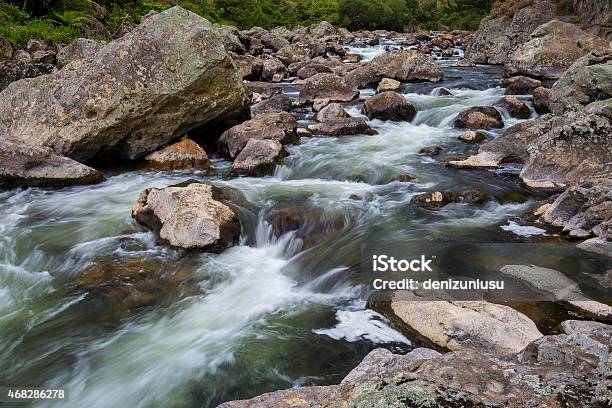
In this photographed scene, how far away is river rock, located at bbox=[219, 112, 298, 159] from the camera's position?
11383mm

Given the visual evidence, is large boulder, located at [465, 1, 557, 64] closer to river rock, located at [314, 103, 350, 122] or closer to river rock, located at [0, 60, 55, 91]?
river rock, located at [314, 103, 350, 122]

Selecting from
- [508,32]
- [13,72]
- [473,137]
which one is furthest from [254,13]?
[473,137]

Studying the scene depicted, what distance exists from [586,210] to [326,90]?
11.4m

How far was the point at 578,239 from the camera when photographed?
20.5ft

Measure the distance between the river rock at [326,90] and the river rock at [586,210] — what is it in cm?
1036

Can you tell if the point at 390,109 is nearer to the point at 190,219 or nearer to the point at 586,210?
the point at 586,210

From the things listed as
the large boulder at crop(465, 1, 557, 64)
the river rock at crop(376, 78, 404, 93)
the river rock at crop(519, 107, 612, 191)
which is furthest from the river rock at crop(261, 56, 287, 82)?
the river rock at crop(519, 107, 612, 191)

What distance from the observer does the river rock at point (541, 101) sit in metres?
13.5

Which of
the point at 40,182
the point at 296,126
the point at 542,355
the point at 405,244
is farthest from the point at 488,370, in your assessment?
the point at 296,126

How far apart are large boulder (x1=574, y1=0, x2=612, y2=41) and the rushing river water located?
17.4m

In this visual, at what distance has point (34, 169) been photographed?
31.0ft

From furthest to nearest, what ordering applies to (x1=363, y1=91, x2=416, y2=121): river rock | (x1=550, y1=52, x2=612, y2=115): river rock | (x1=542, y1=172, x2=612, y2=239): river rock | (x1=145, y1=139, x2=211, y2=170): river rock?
1. (x1=363, y1=91, x2=416, y2=121): river rock
2. (x1=550, y1=52, x2=612, y2=115): river rock
3. (x1=145, y1=139, x2=211, y2=170): river rock
4. (x1=542, y1=172, x2=612, y2=239): river rock

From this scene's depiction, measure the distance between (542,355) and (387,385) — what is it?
956 mm

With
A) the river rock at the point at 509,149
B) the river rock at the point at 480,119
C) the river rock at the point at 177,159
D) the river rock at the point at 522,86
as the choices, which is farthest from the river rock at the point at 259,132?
the river rock at the point at 522,86
